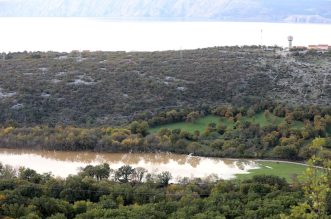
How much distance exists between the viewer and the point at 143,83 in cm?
4503

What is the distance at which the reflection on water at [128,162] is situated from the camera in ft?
102

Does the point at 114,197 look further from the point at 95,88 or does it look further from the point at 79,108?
the point at 95,88

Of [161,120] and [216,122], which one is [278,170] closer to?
[216,122]

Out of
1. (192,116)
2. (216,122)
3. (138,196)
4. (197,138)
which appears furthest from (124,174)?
(216,122)

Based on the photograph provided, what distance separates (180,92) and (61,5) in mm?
157004

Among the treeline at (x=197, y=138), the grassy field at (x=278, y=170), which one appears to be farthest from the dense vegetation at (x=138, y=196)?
the treeline at (x=197, y=138)

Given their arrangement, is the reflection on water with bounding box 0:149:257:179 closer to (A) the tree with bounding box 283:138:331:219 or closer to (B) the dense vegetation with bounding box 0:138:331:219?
(B) the dense vegetation with bounding box 0:138:331:219

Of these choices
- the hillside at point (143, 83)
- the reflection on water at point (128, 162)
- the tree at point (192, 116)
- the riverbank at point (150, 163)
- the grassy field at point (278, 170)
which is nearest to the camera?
the grassy field at point (278, 170)

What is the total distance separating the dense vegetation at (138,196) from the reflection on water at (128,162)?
3804 mm

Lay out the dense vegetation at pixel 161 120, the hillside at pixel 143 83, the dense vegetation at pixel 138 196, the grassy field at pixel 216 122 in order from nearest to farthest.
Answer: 1. the dense vegetation at pixel 138 196
2. the dense vegetation at pixel 161 120
3. the grassy field at pixel 216 122
4. the hillside at pixel 143 83

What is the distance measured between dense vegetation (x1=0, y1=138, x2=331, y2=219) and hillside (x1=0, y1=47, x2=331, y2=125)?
13.1m

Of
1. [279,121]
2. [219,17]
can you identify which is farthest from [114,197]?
[219,17]

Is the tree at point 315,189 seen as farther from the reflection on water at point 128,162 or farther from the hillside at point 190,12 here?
the hillside at point 190,12

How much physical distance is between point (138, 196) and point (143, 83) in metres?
22.3
